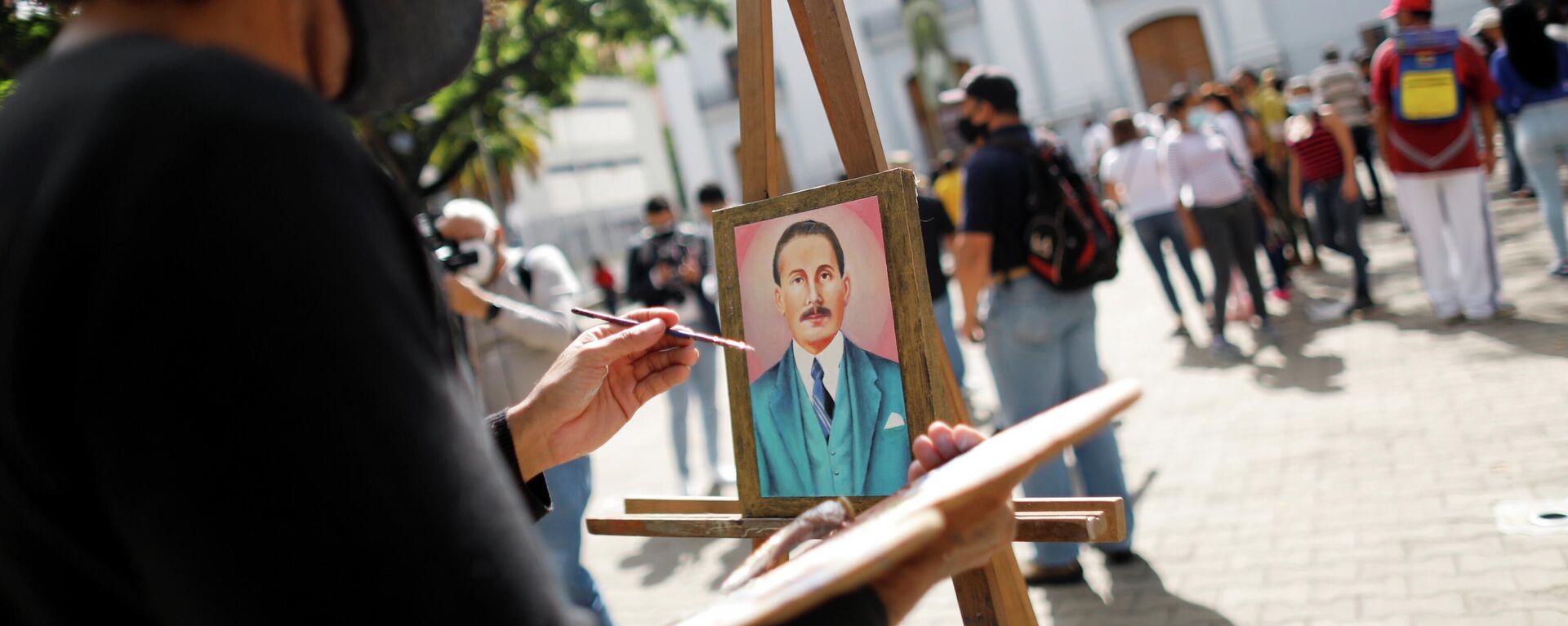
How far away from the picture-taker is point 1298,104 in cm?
1051

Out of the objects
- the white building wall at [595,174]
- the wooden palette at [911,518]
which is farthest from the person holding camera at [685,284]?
the white building wall at [595,174]

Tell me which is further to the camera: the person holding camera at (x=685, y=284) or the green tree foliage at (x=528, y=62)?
the green tree foliage at (x=528, y=62)

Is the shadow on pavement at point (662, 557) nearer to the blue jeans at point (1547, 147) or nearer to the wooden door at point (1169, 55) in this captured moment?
the blue jeans at point (1547, 147)

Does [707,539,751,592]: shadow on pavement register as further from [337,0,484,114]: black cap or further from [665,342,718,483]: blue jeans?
[337,0,484,114]: black cap

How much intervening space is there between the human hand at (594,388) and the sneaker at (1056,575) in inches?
103

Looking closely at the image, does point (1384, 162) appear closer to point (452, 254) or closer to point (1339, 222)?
point (1339, 222)

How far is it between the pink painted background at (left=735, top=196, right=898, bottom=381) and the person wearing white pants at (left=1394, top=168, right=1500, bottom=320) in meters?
5.30

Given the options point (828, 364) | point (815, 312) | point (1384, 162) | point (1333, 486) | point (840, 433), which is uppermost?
point (815, 312)

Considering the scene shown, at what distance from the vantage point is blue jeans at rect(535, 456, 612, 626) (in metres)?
3.69

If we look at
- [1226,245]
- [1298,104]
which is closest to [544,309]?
[1226,245]

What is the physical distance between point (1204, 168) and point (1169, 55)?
19.8 m

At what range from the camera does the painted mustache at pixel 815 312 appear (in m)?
2.33

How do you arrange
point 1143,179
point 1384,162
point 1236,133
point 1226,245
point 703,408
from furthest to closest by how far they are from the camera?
1. point 1236,133
2. point 1143,179
3. point 1384,162
4. point 1226,245
5. point 703,408

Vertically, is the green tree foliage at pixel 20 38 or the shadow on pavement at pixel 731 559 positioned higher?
the green tree foliage at pixel 20 38
